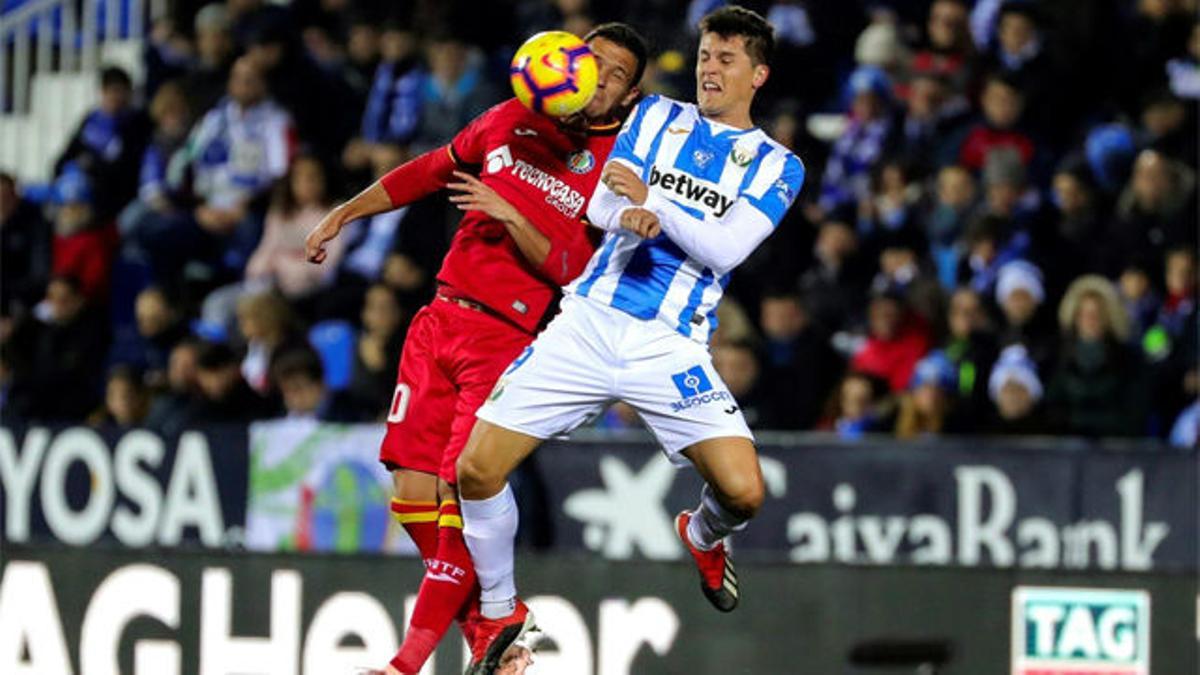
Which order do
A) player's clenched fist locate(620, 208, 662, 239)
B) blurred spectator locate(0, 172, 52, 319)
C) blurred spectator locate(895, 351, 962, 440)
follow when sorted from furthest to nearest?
1. blurred spectator locate(0, 172, 52, 319)
2. blurred spectator locate(895, 351, 962, 440)
3. player's clenched fist locate(620, 208, 662, 239)

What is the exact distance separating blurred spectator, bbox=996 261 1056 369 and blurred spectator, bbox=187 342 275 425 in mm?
3795

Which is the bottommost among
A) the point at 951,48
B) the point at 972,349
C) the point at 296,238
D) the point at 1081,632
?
the point at 1081,632

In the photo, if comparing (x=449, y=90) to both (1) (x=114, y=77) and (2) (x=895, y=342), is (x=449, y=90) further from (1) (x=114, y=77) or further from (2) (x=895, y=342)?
(2) (x=895, y=342)

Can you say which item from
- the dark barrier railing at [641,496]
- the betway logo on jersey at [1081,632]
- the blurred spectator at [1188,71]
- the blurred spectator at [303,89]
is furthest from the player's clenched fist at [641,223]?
the blurred spectator at [303,89]

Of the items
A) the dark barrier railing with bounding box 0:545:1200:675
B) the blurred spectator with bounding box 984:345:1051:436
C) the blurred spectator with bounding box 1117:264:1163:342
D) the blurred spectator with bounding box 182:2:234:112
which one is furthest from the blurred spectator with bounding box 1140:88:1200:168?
the blurred spectator with bounding box 182:2:234:112

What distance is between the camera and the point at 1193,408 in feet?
43.5

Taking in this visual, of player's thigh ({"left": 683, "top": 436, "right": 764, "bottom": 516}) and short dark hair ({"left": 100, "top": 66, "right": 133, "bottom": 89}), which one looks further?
short dark hair ({"left": 100, "top": 66, "right": 133, "bottom": 89})

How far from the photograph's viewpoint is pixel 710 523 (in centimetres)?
897

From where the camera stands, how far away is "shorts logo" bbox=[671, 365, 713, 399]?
8.58 metres

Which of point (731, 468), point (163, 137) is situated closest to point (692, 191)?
point (731, 468)

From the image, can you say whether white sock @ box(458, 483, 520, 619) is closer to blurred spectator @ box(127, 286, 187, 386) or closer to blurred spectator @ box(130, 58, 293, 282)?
blurred spectator @ box(127, 286, 187, 386)

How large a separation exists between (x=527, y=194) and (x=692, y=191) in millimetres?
676

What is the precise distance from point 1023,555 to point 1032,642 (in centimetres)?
290

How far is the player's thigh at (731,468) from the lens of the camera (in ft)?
28.3
